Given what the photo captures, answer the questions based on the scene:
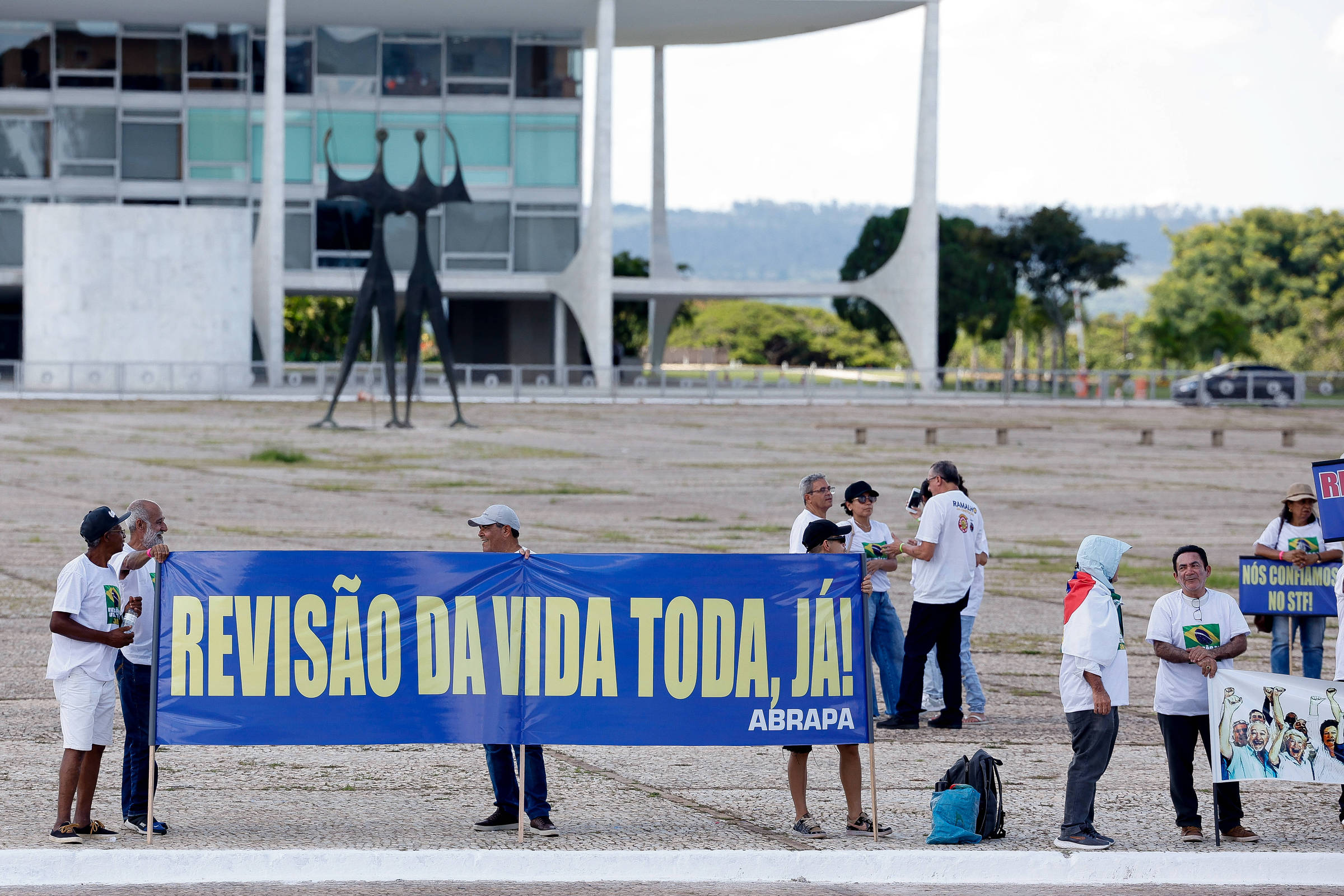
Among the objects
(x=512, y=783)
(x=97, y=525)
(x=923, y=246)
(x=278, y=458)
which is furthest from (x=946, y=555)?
(x=923, y=246)

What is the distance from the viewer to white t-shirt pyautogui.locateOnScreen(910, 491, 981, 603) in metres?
10.8

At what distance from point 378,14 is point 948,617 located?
177 ft

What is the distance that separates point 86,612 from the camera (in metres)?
7.81

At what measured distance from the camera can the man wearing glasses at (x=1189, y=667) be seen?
8.30 metres

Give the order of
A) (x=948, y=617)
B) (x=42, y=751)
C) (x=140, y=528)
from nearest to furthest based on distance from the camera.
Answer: (x=140, y=528) → (x=42, y=751) → (x=948, y=617)

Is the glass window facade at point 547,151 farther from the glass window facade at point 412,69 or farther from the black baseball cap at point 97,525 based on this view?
the black baseball cap at point 97,525

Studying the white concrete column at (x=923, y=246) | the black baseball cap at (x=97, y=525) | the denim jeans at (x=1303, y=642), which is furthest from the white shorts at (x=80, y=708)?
the white concrete column at (x=923, y=246)

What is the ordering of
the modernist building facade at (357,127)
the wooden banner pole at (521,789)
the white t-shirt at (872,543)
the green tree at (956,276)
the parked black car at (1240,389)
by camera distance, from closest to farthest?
the wooden banner pole at (521,789) → the white t-shirt at (872,543) → the parked black car at (1240,389) → the modernist building facade at (357,127) → the green tree at (956,276)

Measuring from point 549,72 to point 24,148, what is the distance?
2105 cm

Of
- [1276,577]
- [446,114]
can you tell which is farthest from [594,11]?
[1276,577]

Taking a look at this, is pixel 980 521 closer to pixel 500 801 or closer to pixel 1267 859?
pixel 1267 859

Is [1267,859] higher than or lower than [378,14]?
lower

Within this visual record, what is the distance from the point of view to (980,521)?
36.3ft

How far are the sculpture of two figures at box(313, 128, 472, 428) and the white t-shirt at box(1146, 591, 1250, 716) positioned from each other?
30.4 meters
